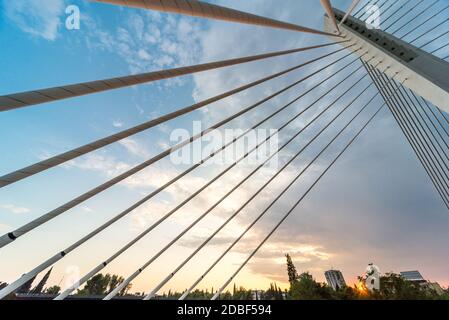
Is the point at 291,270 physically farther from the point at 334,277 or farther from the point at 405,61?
the point at 334,277

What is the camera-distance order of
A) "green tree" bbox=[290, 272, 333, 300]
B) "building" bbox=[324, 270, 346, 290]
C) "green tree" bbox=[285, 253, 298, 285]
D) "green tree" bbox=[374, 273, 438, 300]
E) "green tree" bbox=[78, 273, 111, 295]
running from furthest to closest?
"building" bbox=[324, 270, 346, 290], "green tree" bbox=[285, 253, 298, 285], "green tree" bbox=[78, 273, 111, 295], "green tree" bbox=[290, 272, 333, 300], "green tree" bbox=[374, 273, 438, 300]

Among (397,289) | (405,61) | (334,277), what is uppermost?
(334,277)

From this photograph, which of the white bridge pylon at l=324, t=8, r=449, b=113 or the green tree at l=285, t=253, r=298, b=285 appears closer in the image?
the white bridge pylon at l=324, t=8, r=449, b=113

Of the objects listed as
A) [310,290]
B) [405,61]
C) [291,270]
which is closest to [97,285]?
[310,290]

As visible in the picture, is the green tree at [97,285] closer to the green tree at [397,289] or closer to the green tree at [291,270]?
the green tree at [291,270]

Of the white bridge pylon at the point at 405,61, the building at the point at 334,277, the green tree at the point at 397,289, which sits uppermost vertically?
the building at the point at 334,277

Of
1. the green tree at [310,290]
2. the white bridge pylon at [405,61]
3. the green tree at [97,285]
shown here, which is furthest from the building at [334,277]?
the white bridge pylon at [405,61]

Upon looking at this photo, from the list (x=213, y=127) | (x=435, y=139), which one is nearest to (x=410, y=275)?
(x=435, y=139)

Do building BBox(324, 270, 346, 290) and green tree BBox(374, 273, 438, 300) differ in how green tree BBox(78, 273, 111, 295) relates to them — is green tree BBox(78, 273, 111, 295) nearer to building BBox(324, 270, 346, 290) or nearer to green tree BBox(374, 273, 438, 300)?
green tree BBox(374, 273, 438, 300)

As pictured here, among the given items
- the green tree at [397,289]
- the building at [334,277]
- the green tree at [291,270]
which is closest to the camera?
the green tree at [397,289]

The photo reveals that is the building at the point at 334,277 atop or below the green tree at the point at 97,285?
atop

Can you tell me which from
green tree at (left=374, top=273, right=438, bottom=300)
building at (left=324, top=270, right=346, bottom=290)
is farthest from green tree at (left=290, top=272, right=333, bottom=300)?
building at (left=324, top=270, right=346, bottom=290)

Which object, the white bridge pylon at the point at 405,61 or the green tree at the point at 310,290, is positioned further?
the green tree at the point at 310,290
